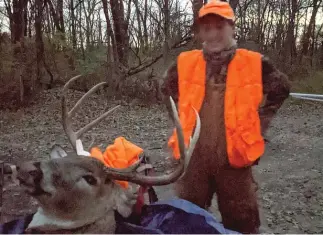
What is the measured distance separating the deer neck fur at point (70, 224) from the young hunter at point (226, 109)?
2.90 ft

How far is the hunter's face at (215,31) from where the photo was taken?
14.2ft

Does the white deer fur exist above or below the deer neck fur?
above

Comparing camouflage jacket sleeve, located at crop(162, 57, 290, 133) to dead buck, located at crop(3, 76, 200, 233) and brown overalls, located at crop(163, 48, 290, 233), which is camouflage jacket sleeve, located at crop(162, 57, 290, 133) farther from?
dead buck, located at crop(3, 76, 200, 233)

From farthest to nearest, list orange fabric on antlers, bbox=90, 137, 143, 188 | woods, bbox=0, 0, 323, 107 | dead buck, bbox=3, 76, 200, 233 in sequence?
1. woods, bbox=0, 0, 323, 107
2. orange fabric on antlers, bbox=90, 137, 143, 188
3. dead buck, bbox=3, 76, 200, 233

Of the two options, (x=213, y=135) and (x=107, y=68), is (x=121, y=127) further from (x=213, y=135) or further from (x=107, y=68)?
(x=213, y=135)

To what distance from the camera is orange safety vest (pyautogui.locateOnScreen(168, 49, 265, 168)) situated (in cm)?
427

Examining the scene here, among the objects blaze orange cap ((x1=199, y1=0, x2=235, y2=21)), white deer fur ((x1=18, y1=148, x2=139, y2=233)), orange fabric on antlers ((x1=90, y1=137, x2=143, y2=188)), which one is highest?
blaze orange cap ((x1=199, y1=0, x2=235, y2=21))

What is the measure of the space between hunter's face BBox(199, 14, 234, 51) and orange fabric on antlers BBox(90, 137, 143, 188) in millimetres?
922

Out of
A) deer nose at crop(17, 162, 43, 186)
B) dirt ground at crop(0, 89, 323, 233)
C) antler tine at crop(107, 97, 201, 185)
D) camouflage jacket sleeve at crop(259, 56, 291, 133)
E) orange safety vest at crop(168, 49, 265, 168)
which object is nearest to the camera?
deer nose at crop(17, 162, 43, 186)

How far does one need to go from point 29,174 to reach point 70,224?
0.40 meters

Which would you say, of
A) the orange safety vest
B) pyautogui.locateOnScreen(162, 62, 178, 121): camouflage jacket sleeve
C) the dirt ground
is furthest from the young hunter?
the dirt ground

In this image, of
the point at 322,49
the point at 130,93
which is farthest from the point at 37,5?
the point at 322,49

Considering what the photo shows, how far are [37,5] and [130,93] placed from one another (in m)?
4.51

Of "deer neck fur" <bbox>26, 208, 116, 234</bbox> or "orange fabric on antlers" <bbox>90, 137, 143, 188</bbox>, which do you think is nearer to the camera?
"deer neck fur" <bbox>26, 208, 116, 234</bbox>
